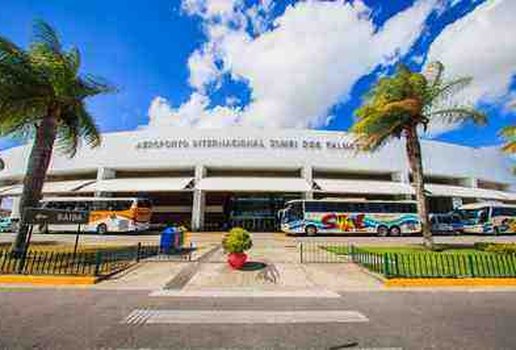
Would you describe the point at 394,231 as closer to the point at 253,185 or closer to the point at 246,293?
Answer: the point at 253,185

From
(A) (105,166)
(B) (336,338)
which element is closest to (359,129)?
(B) (336,338)

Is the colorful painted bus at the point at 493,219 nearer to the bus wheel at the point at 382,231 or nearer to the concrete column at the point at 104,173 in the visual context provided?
the bus wheel at the point at 382,231

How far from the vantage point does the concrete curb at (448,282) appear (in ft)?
28.0

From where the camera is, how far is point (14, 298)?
6.75m

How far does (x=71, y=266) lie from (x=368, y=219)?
901 inches

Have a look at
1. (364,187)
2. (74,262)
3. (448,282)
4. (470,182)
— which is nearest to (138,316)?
(74,262)

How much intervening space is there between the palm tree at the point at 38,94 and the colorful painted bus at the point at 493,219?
34191 millimetres

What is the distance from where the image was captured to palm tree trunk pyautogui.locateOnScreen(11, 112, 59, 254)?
11094 millimetres

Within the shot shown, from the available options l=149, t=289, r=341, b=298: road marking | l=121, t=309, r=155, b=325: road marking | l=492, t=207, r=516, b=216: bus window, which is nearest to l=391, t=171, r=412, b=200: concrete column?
l=492, t=207, r=516, b=216: bus window

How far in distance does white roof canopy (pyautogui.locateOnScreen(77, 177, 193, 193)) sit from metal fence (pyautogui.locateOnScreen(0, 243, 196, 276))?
1578cm

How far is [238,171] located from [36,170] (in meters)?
24.0

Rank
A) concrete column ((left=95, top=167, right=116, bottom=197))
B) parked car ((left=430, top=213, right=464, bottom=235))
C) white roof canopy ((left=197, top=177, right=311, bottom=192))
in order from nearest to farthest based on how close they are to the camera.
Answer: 1. white roof canopy ((left=197, top=177, right=311, bottom=192))
2. parked car ((left=430, top=213, right=464, bottom=235))
3. concrete column ((left=95, top=167, right=116, bottom=197))

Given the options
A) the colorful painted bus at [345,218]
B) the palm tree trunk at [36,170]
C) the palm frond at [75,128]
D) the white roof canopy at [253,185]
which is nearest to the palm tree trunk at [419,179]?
the colorful painted bus at [345,218]

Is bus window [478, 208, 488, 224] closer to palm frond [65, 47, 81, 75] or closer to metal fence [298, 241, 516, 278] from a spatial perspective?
metal fence [298, 241, 516, 278]
